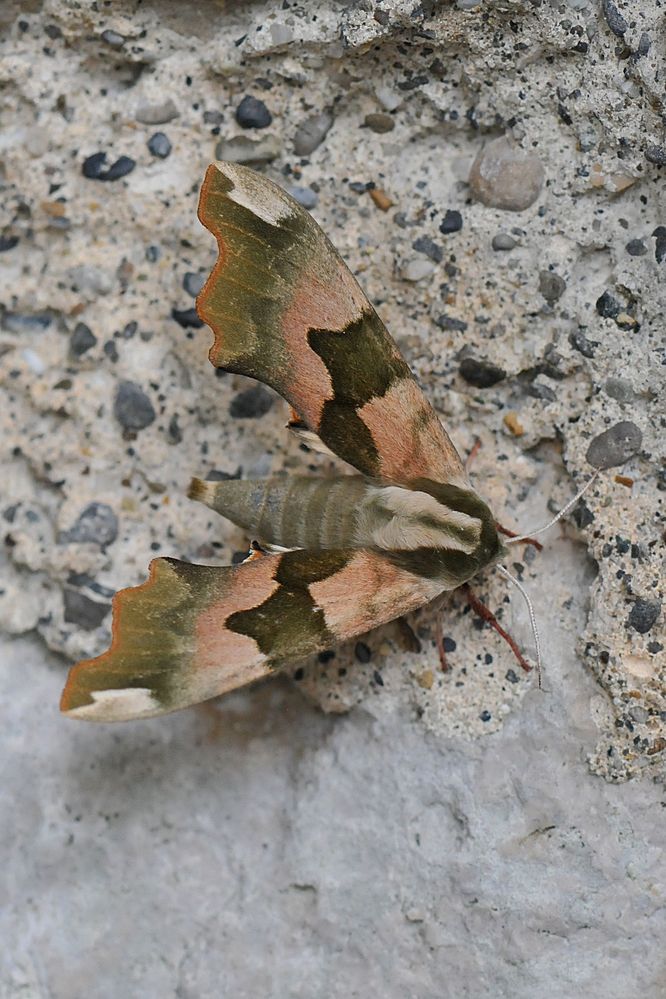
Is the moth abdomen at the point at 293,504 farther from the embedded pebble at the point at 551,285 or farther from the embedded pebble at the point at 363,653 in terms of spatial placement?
the embedded pebble at the point at 551,285

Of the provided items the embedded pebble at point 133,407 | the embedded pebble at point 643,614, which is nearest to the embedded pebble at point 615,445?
the embedded pebble at point 643,614

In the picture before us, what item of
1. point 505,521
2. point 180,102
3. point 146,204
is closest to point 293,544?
point 505,521

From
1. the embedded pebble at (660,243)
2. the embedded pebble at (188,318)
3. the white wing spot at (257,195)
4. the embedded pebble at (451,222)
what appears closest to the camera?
the white wing spot at (257,195)

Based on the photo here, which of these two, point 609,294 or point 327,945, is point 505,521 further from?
point 327,945

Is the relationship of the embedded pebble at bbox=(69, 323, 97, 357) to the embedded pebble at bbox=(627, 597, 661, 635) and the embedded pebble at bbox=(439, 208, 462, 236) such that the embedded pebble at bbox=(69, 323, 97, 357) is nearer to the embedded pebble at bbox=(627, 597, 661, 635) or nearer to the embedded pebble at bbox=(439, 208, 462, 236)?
the embedded pebble at bbox=(439, 208, 462, 236)

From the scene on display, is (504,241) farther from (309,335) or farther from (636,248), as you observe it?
(309,335)

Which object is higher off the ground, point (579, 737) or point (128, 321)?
point (128, 321)

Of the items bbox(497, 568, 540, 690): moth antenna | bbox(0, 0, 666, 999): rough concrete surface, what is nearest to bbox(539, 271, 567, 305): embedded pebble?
bbox(0, 0, 666, 999): rough concrete surface
